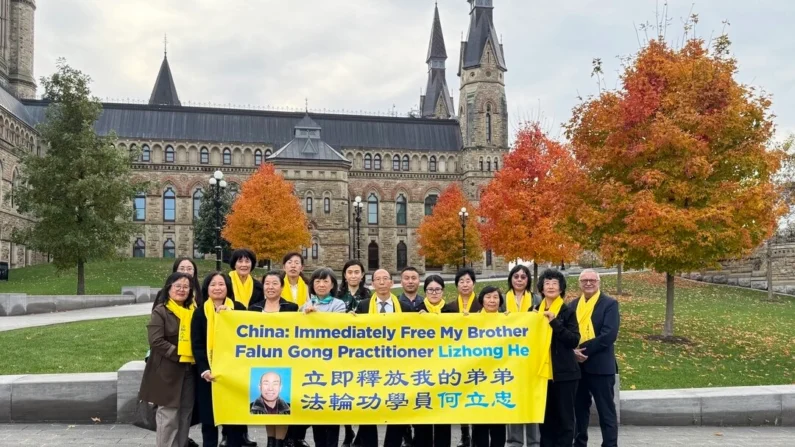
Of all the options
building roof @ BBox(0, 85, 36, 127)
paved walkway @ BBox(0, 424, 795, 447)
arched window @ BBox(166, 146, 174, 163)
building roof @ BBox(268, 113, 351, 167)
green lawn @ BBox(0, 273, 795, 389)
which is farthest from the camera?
arched window @ BBox(166, 146, 174, 163)

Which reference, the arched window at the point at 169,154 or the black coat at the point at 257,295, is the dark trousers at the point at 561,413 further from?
the arched window at the point at 169,154

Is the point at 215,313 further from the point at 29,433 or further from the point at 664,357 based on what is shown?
the point at 664,357

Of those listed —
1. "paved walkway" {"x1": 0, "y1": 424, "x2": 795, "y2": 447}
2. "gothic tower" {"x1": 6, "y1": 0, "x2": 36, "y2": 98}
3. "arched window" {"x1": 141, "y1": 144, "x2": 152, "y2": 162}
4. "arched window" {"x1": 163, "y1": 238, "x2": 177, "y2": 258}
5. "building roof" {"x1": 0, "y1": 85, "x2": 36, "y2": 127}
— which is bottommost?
"paved walkway" {"x1": 0, "y1": 424, "x2": 795, "y2": 447}

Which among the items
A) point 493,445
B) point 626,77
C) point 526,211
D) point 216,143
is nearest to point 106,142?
point 526,211

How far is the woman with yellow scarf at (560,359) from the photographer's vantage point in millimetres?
7008

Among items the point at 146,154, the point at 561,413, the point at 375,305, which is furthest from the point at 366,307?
the point at 146,154

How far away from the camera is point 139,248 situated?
5812cm

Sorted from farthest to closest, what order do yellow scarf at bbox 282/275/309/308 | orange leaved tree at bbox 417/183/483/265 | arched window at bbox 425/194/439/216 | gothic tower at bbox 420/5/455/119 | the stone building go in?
1. gothic tower at bbox 420/5/455/119
2. arched window at bbox 425/194/439/216
3. the stone building
4. orange leaved tree at bbox 417/183/483/265
5. yellow scarf at bbox 282/275/309/308

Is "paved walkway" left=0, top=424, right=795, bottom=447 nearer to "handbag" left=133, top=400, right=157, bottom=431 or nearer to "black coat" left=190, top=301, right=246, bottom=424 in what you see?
"handbag" left=133, top=400, right=157, bottom=431

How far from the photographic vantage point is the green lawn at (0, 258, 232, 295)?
30812 millimetres

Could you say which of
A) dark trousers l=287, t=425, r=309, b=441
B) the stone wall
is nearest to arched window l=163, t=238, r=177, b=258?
the stone wall

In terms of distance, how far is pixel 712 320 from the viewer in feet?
69.7

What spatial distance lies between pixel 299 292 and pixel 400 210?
5603cm

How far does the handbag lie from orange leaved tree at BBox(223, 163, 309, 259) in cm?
3300
